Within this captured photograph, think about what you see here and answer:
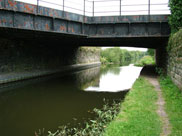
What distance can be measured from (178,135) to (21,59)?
1638 cm

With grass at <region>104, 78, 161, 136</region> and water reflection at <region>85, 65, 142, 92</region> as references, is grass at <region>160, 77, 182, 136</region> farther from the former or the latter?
water reflection at <region>85, 65, 142, 92</region>

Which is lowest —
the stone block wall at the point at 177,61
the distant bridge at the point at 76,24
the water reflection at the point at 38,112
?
the water reflection at the point at 38,112

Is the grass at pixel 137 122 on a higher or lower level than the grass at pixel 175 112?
lower

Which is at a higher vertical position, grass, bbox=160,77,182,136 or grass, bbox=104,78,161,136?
grass, bbox=160,77,182,136

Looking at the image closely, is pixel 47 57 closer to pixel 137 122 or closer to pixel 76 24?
pixel 76 24

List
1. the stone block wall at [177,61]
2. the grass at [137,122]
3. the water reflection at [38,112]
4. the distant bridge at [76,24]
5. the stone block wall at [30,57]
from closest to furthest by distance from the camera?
the grass at [137,122] → the water reflection at [38,112] → the stone block wall at [177,61] → the distant bridge at [76,24] → the stone block wall at [30,57]

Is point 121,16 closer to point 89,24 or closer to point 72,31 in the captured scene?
point 89,24

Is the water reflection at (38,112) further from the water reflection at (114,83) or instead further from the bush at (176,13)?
the bush at (176,13)

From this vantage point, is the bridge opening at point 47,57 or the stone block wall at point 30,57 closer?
the bridge opening at point 47,57

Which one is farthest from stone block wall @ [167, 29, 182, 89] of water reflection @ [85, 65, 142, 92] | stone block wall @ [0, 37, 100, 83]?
stone block wall @ [0, 37, 100, 83]

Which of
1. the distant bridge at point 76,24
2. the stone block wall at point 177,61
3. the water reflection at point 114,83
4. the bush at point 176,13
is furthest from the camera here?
the water reflection at point 114,83

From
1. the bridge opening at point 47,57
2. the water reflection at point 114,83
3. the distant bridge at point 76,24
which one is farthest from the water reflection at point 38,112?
the distant bridge at point 76,24

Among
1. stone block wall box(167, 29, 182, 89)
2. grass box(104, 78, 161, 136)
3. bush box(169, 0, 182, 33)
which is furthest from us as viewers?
bush box(169, 0, 182, 33)

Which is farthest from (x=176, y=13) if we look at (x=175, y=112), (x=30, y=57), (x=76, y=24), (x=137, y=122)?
(x=30, y=57)
